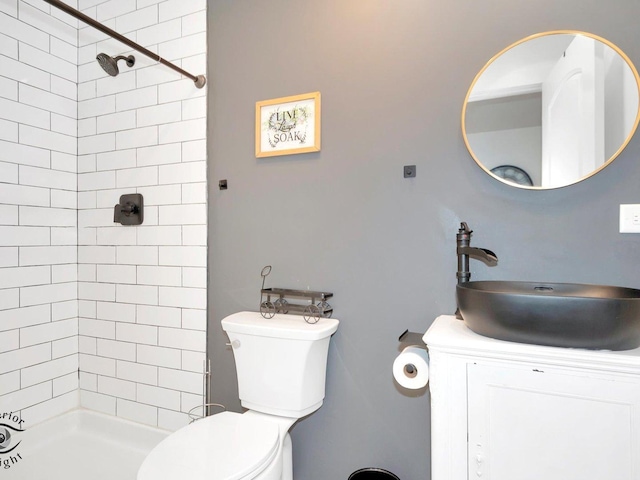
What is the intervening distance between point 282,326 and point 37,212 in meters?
1.49

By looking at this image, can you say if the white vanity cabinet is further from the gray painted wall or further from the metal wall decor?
the metal wall decor

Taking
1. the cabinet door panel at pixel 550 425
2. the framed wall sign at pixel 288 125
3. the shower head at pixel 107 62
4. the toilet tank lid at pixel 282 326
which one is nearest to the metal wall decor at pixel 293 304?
the toilet tank lid at pixel 282 326

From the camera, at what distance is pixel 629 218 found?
114 cm

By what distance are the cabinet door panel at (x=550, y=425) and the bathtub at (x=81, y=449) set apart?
4.98 feet

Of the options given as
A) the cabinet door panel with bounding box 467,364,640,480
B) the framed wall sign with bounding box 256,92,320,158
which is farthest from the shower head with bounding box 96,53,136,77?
the cabinet door panel with bounding box 467,364,640,480

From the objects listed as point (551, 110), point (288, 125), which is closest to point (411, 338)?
point (551, 110)

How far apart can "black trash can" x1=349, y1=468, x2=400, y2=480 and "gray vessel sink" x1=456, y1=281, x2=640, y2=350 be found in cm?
75

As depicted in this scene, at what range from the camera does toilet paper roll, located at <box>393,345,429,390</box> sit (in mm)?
1173

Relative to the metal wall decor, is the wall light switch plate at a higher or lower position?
higher

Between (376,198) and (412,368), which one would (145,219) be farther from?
(412,368)

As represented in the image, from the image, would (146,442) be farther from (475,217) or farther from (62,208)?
(475,217)

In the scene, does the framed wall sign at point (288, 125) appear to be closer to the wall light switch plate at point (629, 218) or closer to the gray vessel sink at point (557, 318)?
the gray vessel sink at point (557, 318)

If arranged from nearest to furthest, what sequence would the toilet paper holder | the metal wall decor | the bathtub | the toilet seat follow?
the toilet seat, the toilet paper holder, the metal wall decor, the bathtub

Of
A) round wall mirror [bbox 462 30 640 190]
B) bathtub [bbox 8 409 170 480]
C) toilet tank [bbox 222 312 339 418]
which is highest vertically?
round wall mirror [bbox 462 30 640 190]
